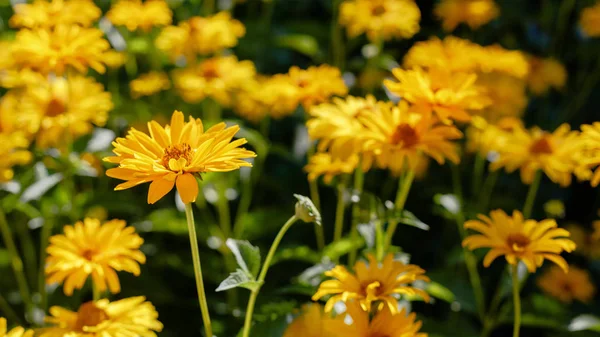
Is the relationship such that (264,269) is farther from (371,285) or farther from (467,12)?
(467,12)

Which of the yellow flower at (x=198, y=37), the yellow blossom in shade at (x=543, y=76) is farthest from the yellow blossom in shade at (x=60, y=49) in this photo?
the yellow blossom in shade at (x=543, y=76)

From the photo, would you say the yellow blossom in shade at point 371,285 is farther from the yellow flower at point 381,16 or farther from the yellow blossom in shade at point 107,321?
the yellow flower at point 381,16

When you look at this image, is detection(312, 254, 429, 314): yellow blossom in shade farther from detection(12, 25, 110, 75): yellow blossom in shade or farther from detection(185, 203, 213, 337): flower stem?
detection(12, 25, 110, 75): yellow blossom in shade

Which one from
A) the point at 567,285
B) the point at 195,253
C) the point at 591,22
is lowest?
the point at 567,285

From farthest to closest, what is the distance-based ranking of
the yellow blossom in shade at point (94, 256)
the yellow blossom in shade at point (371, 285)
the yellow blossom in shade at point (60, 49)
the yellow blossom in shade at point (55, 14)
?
1. the yellow blossom in shade at point (55, 14)
2. the yellow blossom in shade at point (60, 49)
3. the yellow blossom in shade at point (94, 256)
4. the yellow blossom in shade at point (371, 285)

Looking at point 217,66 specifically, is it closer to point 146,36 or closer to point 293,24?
point 146,36

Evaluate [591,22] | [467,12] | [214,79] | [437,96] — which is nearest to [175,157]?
[437,96]

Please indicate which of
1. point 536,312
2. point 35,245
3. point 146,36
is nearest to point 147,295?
point 35,245
